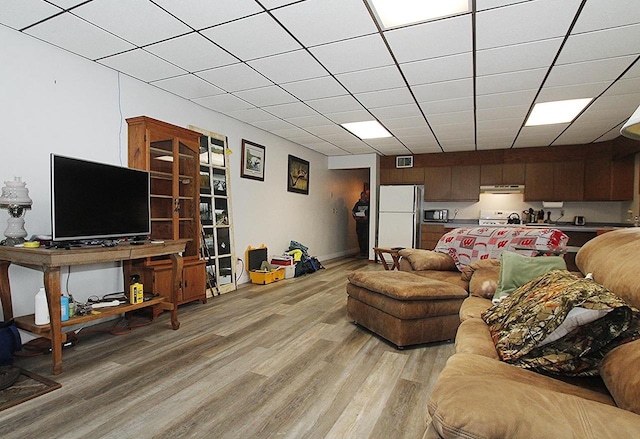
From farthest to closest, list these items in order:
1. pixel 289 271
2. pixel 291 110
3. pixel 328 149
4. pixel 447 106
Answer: pixel 328 149, pixel 289 271, pixel 291 110, pixel 447 106

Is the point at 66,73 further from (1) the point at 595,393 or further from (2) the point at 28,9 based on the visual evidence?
(1) the point at 595,393

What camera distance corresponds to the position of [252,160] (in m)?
5.20

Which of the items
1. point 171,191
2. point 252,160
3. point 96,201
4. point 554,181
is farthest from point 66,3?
point 554,181

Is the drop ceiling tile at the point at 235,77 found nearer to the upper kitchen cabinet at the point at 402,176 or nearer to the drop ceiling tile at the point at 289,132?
the drop ceiling tile at the point at 289,132

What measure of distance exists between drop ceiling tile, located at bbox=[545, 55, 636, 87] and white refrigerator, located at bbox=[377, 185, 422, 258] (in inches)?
148

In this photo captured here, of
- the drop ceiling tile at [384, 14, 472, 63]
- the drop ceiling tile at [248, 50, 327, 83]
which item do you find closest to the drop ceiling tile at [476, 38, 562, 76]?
the drop ceiling tile at [384, 14, 472, 63]

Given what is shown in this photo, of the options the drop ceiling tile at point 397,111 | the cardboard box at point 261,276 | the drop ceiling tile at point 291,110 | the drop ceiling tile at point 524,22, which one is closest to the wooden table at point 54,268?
the cardboard box at point 261,276

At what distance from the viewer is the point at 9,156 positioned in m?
2.55

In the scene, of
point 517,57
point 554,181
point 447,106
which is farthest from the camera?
point 554,181

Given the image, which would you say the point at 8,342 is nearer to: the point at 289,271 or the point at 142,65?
the point at 142,65

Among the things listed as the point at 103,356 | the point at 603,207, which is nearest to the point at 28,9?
the point at 103,356

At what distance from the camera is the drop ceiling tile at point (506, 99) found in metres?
3.67

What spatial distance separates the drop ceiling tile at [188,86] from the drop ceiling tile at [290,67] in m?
0.76

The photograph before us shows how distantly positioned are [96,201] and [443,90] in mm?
3491
